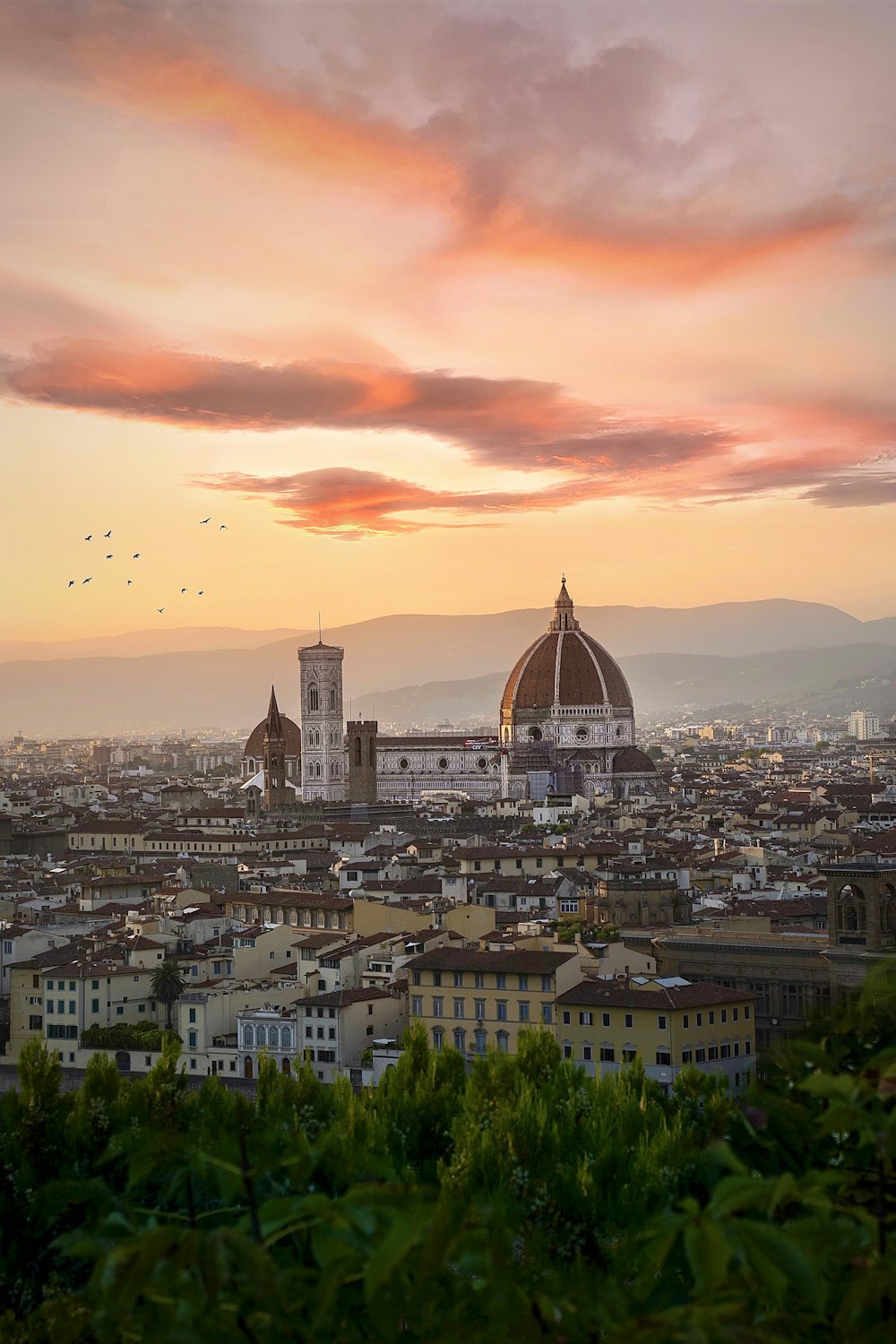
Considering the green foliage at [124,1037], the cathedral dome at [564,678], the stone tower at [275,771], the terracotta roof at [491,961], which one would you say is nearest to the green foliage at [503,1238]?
the terracotta roof at [491,961]

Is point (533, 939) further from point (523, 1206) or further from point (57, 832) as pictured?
point (57, 832)

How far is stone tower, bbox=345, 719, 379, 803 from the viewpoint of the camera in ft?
362

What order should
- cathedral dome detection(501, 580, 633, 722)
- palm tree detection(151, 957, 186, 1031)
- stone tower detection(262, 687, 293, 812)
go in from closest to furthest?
1. palm tree detection(151, 957, 186, 1031)
2. stone tower detection(262, 687, 293, 812)
3. cathedral dome detection(501, 580, 633, 722)

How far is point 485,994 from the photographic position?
30172 millimetres

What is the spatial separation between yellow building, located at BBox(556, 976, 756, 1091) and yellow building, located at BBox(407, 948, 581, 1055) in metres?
0.63

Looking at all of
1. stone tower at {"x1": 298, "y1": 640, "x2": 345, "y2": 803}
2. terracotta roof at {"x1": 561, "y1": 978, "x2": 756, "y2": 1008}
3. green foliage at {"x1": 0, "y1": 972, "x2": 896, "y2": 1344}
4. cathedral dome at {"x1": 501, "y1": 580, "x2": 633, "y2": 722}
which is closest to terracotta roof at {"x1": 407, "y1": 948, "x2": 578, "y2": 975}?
terracotta roof at {"x1": 561, "y1": 978, "x2": 756, "y2": 1008}

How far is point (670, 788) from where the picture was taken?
118312mm

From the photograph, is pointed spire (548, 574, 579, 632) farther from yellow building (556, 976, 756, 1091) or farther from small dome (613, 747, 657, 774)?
yellow building (556, 976, 756, 1091)

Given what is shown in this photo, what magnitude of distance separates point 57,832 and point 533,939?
52.0 meters

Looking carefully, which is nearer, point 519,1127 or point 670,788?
point 519,1127

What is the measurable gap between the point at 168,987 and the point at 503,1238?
88.4 ft

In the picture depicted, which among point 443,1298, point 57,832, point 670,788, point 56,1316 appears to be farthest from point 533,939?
point 670,788

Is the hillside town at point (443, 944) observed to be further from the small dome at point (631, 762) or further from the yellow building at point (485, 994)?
the small dome at point (631, 762)

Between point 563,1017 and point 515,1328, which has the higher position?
point 515,1328
